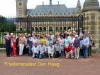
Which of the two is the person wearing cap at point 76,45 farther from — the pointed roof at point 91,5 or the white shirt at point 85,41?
the pointed roof at point 91,5

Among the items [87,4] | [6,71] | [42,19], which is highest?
[87,4]

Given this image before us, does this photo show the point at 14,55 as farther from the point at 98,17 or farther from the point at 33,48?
the point at 98,17

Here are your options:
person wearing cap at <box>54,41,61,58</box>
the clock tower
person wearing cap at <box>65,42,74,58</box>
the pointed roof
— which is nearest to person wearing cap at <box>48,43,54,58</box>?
person wearing cap at <box>54,41,61,58</box>

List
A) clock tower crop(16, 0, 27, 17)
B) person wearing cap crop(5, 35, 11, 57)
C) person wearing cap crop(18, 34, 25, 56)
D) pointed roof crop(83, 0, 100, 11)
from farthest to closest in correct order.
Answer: clock tower crop(16, 0, 27, 17) < pointed roof crop(83, 0, 100, 11) < person wearing cap crop(18, 34, 25, 56) < person wearing cap crop(5, 35, 11, 57)

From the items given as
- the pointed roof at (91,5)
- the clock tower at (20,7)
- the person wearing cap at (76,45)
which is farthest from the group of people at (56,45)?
the clock tower at (20,7)

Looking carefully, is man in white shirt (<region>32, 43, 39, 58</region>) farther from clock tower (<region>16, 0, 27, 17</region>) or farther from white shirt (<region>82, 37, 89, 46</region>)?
clock tower (<region>16, 0, 27, 17</region>)

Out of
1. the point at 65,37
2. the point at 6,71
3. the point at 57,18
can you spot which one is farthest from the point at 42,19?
the point at 6,71

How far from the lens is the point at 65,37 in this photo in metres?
12.2

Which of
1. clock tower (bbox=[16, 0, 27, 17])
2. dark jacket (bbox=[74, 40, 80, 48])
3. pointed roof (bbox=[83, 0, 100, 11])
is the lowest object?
dark jacket (bbox=[74, 40, 80, 48])

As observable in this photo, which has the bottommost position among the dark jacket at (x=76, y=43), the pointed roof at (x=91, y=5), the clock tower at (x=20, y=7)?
the dark jacket at (x=76, y=43)

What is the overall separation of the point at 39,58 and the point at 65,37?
2.02 meters

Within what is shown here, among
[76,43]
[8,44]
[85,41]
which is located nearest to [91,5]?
[85,41]

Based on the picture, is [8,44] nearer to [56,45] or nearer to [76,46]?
[56,45]

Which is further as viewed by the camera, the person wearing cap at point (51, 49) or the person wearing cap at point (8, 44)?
the person wearing cap at point (8, 44)
